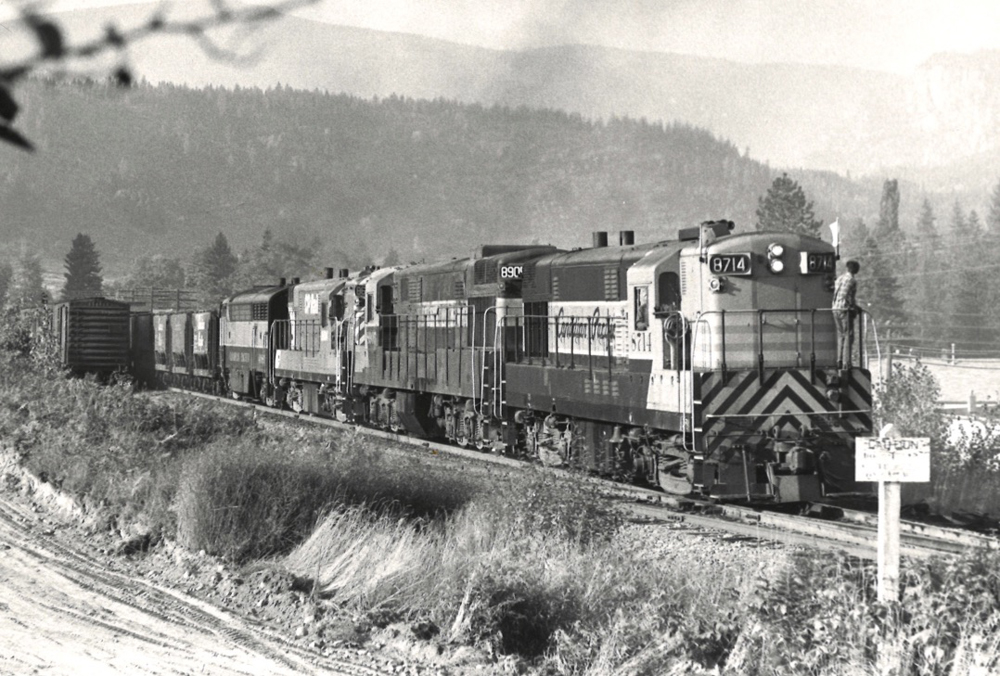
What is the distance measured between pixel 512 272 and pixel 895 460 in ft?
35.5

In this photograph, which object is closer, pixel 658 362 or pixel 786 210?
pixel 658 362

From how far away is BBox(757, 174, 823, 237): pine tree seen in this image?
73.2 m

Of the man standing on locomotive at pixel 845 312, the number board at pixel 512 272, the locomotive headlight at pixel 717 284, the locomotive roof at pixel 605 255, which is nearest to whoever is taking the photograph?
the man standing on locomotive at pixel 845 312

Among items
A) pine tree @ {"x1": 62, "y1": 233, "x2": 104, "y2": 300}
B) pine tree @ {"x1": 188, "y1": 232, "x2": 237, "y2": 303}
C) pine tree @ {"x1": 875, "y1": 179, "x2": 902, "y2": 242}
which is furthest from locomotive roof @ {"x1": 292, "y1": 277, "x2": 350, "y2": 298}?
pine tree @ {"x1": 875, "y1": 179, "x2": 902, "y2": 242}

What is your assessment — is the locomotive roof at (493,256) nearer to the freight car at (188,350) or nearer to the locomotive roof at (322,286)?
the locomotive roof at (322,286)

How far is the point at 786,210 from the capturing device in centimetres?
7394

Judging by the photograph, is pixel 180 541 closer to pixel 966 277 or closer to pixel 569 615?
pixel 569 615

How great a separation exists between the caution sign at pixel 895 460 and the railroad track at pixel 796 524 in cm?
277

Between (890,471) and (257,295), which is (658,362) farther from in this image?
(257,295)

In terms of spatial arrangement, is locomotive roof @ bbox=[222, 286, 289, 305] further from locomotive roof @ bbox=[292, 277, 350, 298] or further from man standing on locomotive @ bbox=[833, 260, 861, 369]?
man standing on locomotive @ bbox=[833, 260, 861, 369]

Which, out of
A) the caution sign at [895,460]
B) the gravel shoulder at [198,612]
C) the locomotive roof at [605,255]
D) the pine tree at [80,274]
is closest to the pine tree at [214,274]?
the pine tree at [80,274]

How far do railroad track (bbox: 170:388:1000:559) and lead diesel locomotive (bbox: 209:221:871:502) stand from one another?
0.93ft

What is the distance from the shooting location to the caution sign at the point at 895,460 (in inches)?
311

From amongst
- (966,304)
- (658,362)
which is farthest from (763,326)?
(966,304)
